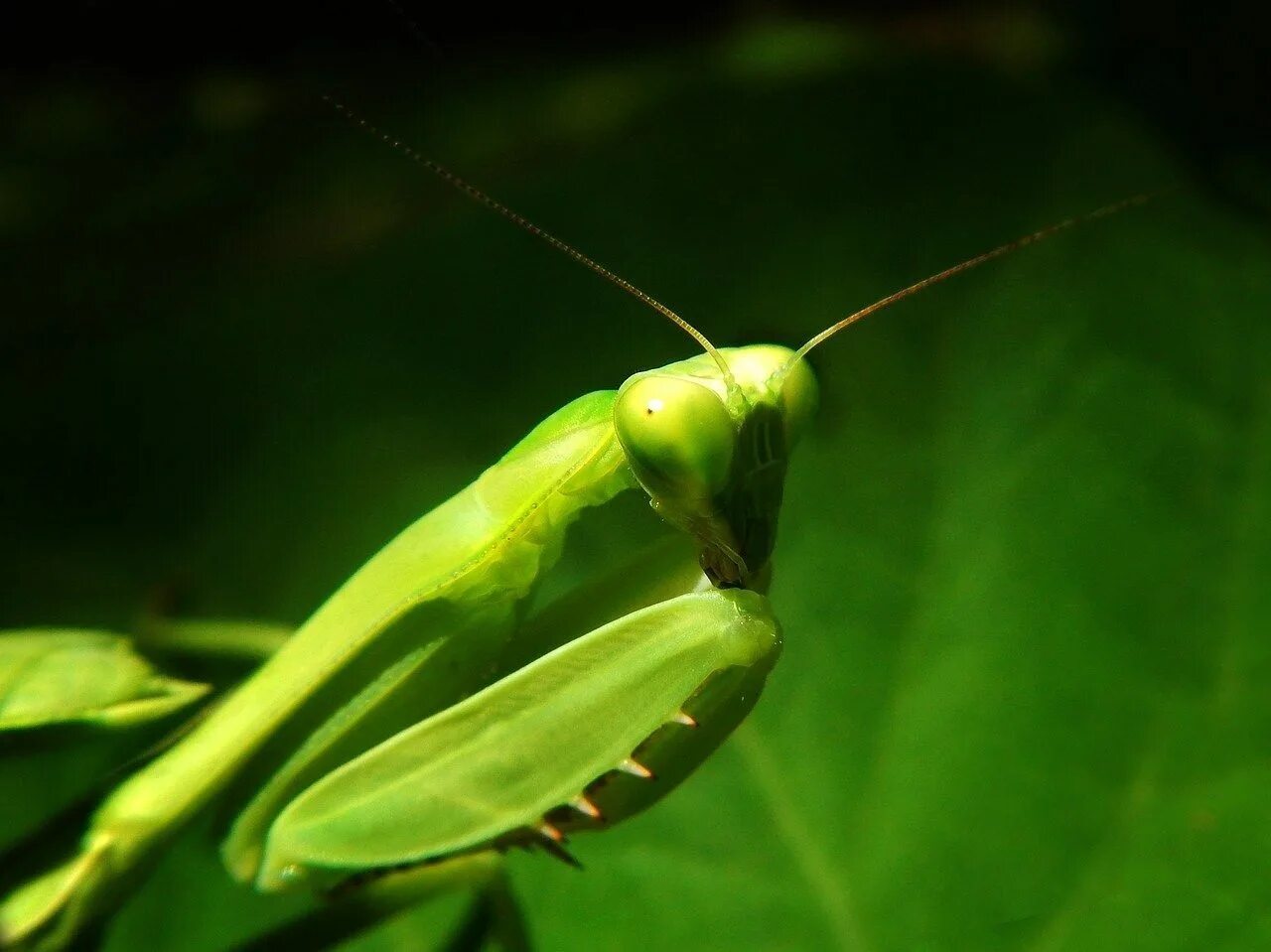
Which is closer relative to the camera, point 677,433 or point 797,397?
point 677,433

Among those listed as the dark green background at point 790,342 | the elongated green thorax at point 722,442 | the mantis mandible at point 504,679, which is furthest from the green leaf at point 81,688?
the elongated green thorax at point 722,442

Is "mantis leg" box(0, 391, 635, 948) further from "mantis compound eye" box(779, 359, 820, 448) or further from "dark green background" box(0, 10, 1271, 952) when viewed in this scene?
"dark green background" box(0, 10, 1271, 952)

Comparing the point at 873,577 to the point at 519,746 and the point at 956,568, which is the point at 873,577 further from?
the point at 519,746

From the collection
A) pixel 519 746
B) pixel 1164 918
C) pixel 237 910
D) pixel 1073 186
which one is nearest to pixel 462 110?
pixel 1073 186

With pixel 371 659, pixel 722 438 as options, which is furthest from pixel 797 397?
pixel 371 659

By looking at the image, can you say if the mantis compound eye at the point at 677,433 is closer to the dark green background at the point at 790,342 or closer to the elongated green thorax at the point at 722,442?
the elongated green thorax at the point at 722,442

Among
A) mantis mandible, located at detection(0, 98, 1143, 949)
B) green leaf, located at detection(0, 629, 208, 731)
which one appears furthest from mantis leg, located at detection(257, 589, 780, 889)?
green leaf, located at detection(0, 629, 208, 731)

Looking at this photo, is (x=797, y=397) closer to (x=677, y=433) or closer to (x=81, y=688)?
(x=677, y=433)
